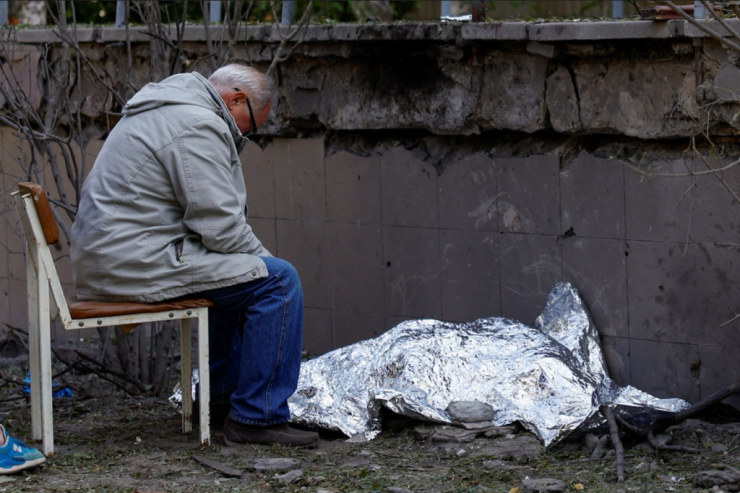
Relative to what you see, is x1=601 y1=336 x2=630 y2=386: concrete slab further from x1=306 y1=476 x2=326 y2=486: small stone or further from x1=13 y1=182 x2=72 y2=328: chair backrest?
x1=13 y1=182 x2=72 y2=328: chair backrest

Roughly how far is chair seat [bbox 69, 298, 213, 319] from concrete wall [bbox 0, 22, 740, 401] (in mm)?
1599

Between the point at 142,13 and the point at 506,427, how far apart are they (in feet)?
8.93

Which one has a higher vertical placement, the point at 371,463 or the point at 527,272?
the point at 527,272

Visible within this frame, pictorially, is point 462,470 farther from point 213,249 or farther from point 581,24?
point 581,24

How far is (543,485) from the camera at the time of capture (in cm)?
336

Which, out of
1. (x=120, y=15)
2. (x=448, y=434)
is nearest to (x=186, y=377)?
(x=448, y=434)

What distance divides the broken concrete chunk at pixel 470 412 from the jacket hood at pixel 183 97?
4.54 feet

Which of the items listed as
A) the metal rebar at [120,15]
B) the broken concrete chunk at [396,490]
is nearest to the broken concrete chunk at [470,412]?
the broken concrete chunk at [396,490]

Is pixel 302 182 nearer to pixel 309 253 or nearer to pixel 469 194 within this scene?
pixel 309 253

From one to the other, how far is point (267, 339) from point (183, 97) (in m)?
0.96

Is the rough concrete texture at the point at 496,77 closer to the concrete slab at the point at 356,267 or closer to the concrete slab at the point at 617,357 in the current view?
the concrete slab at the point at 356,267

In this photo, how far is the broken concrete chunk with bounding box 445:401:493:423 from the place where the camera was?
4027 millimetres

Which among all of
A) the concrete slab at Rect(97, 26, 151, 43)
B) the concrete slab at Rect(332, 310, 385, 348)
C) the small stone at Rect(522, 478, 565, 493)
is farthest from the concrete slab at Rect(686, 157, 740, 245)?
the concrete slab at Rect(97, 26, 151, 43)

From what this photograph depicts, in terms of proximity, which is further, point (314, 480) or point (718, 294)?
point (718, 294)
